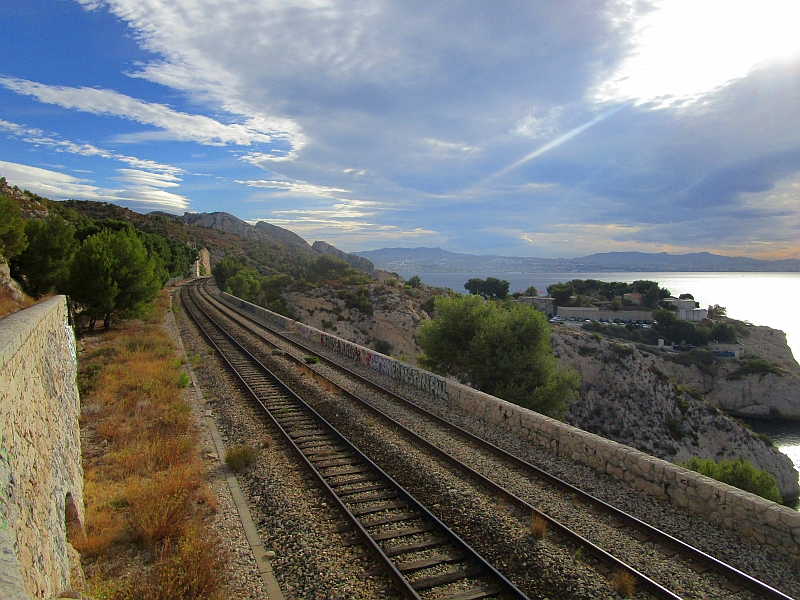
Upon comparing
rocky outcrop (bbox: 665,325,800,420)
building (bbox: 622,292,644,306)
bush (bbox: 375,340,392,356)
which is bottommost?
rocky outcrop (bbox: 665,325,800,420)

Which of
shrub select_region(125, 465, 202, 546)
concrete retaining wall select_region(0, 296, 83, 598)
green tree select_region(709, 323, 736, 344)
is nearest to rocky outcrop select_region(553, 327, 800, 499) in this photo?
shrub select_region(125, 465, 202, 546)

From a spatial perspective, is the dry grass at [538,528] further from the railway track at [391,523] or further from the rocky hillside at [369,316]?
the rocky hillside at [369,316]

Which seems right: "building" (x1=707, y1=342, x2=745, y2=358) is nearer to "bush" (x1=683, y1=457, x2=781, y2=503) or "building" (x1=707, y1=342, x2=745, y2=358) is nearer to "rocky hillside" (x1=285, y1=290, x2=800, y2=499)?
"rocky hillside" (x1=285, y1=290, x2=800, y2=499)

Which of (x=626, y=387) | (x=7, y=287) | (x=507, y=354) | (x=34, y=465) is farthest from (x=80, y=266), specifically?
(x=626, y=387)

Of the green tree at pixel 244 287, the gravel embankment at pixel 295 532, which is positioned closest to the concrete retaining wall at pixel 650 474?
the gravel embankment at pixel 295 532

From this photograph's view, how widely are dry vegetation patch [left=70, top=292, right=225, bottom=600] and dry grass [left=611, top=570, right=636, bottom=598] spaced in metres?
4.82

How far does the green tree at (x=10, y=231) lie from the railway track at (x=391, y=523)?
801 inches

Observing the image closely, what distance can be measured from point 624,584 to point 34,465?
23.2ft

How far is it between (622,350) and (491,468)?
42458 millimetres

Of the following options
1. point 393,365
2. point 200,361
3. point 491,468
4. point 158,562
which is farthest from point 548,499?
point 200,361

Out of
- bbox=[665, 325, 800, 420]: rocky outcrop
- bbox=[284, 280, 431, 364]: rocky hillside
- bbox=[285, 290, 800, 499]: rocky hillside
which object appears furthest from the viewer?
bbox=[665, 325, 800, 420]: rocky outcrop

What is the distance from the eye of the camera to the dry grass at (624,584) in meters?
5.67

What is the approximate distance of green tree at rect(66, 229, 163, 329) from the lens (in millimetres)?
23781

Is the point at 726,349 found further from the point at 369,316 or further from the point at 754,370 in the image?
the point at 369,316
